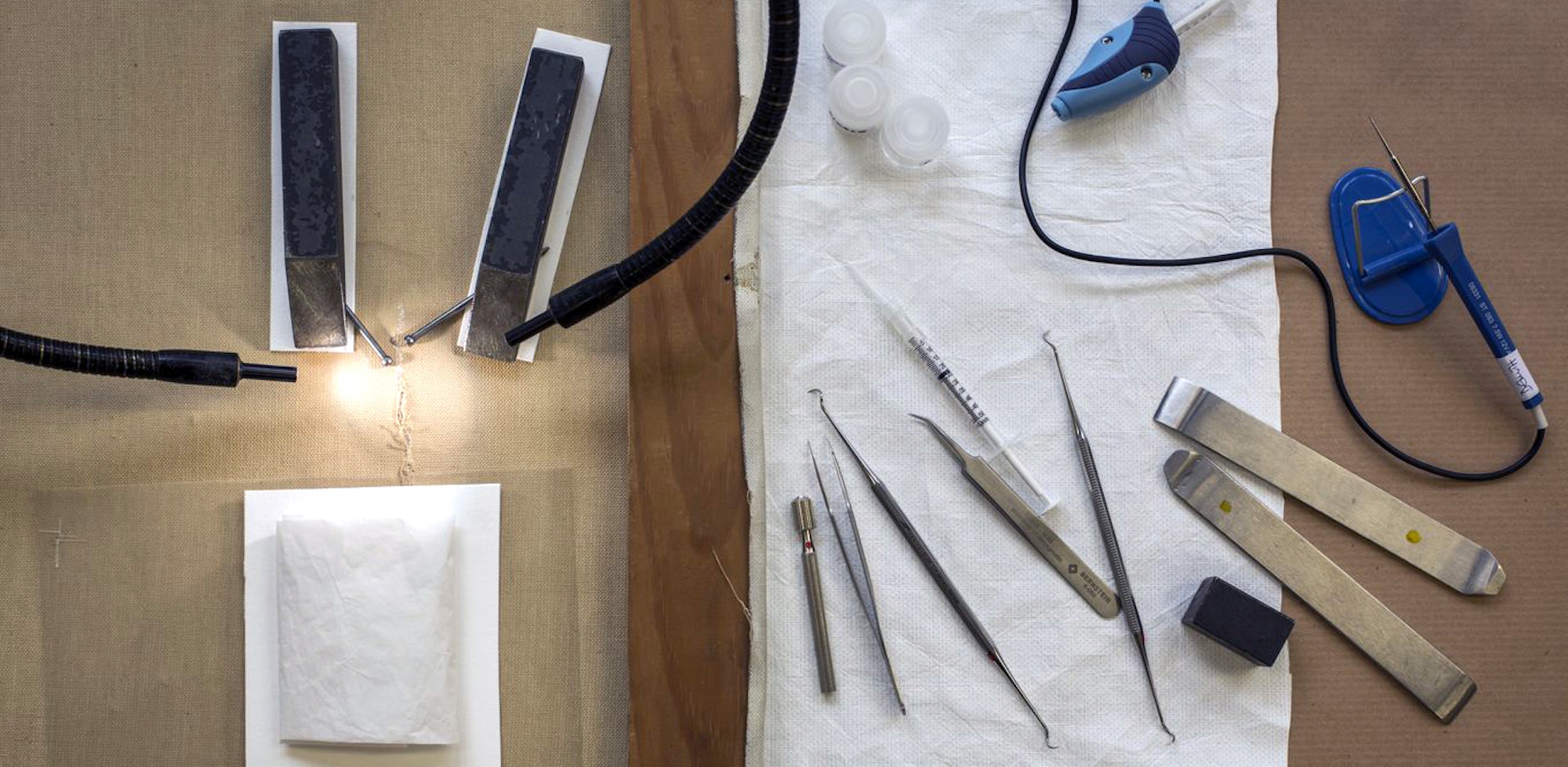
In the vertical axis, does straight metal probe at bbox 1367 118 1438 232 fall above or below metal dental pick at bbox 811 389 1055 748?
above

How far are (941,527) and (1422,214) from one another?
45cm

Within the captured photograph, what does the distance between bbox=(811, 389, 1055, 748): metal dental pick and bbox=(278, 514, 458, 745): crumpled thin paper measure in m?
0.32

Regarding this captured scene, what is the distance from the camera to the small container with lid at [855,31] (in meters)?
0.73

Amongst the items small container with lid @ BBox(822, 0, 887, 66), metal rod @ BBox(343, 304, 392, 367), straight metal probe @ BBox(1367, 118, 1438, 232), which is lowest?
metal rod @ BBox(343, 304, 392, 367)

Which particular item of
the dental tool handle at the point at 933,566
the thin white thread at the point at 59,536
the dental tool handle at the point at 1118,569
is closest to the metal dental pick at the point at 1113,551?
the dental tool handle at the point at 1118,569

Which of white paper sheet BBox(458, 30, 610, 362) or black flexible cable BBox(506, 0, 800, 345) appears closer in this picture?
black flexible cable BBox(506, 0, 800, 345)

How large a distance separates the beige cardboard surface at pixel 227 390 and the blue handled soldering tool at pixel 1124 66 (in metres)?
0.36

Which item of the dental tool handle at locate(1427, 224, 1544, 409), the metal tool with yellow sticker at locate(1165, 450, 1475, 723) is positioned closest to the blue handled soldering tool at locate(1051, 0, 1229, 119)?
the dental tool handle at locate(1427, 224, 1544, 409)

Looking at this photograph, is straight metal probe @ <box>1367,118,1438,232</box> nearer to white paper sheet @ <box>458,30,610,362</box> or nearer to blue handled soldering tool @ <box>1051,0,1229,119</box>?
blue handled soldering tool @ <box>1051,0,1229,119</box>

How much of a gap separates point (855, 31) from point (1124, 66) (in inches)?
8.1

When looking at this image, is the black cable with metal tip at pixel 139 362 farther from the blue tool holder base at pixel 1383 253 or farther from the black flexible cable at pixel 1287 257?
the blue tool holder base at pixel 1383 253

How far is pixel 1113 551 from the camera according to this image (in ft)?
2.31

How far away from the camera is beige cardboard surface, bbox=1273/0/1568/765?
71 cm

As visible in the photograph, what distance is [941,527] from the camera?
72 cm
